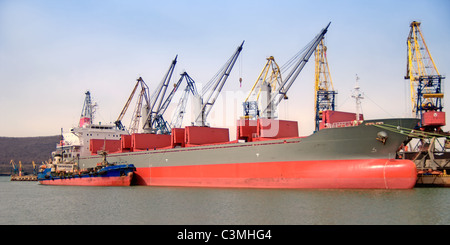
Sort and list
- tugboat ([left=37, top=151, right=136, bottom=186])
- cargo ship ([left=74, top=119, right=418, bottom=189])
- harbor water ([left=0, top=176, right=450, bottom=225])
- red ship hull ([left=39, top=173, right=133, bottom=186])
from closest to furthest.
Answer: harbor water ([left=0, top=176, right=450, bottom=225]) → cargo ship ([left=74, top=119, right=418, bottom=189]) → red ship hull ([left=39, top=173, right=133, bottom=186]) → tugboat ([left=37, top=151, right=136, bottom=186])

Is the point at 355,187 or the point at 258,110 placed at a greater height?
the point at 258,110

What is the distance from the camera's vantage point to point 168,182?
27203 mm

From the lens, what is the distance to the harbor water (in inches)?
498

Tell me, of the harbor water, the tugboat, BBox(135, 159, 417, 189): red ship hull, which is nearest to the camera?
the harbor water

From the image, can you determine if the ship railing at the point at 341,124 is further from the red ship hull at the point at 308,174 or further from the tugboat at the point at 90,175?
the tugboat at the point at 90,175

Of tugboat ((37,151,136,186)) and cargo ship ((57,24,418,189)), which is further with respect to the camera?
tugboat ((37,151,136,186))

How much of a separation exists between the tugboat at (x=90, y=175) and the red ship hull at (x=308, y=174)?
17.0 feet

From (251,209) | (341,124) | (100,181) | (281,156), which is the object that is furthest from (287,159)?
(100,181)

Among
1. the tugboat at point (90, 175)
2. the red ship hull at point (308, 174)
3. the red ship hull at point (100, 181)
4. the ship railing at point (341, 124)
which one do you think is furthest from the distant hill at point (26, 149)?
the ship railing at point (341, 124)

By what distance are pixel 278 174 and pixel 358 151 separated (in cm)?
454

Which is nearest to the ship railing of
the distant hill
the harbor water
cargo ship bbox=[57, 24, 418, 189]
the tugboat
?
cargo ship bbox=[57, 24, 418, 189]

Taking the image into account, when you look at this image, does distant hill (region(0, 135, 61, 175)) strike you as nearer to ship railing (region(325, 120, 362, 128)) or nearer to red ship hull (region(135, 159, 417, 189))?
red ship hull (region(135, 159, 417, 189))
